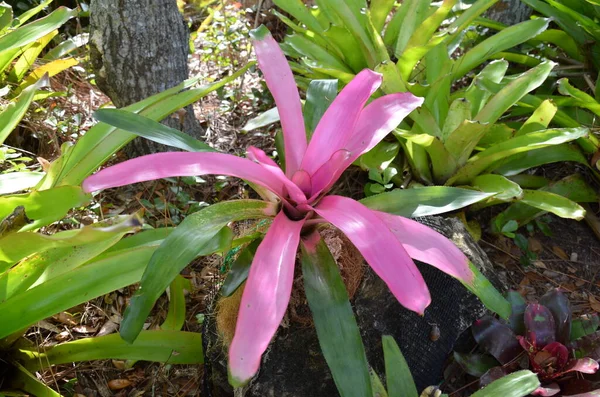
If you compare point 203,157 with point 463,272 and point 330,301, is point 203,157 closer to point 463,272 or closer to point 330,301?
point 330,301

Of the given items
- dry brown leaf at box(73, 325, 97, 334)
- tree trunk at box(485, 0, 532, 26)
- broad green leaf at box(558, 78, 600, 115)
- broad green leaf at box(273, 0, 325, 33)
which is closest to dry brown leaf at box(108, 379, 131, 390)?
dry brown leaf at box(73, 325, 97, 334)

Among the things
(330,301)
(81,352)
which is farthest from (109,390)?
(330,301)

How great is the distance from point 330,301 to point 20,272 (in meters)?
0.90

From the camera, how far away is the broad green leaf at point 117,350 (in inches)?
69.5

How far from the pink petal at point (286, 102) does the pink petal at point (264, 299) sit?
0.60 ft

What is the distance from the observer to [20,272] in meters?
1.61

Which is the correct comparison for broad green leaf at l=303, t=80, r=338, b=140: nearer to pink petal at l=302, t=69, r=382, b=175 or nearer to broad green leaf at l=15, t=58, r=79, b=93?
pink petal at l=302, t=69, r=382, b=175

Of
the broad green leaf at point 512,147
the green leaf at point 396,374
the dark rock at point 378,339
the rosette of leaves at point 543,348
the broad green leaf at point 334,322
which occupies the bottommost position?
the rosette of leaves at point 543,348

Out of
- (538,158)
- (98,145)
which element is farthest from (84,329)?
(538,158)

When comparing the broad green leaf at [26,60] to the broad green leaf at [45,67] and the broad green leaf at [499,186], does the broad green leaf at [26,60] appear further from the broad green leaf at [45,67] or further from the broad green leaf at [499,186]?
the broad green leaf at [499,186]

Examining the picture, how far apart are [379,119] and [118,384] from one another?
1.30m

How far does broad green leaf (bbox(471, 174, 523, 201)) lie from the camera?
6.38 ft

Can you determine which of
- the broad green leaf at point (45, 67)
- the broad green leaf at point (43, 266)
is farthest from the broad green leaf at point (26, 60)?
the broad green leaf at point (43, 266)

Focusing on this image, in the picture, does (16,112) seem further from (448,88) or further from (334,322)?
(448,88)
